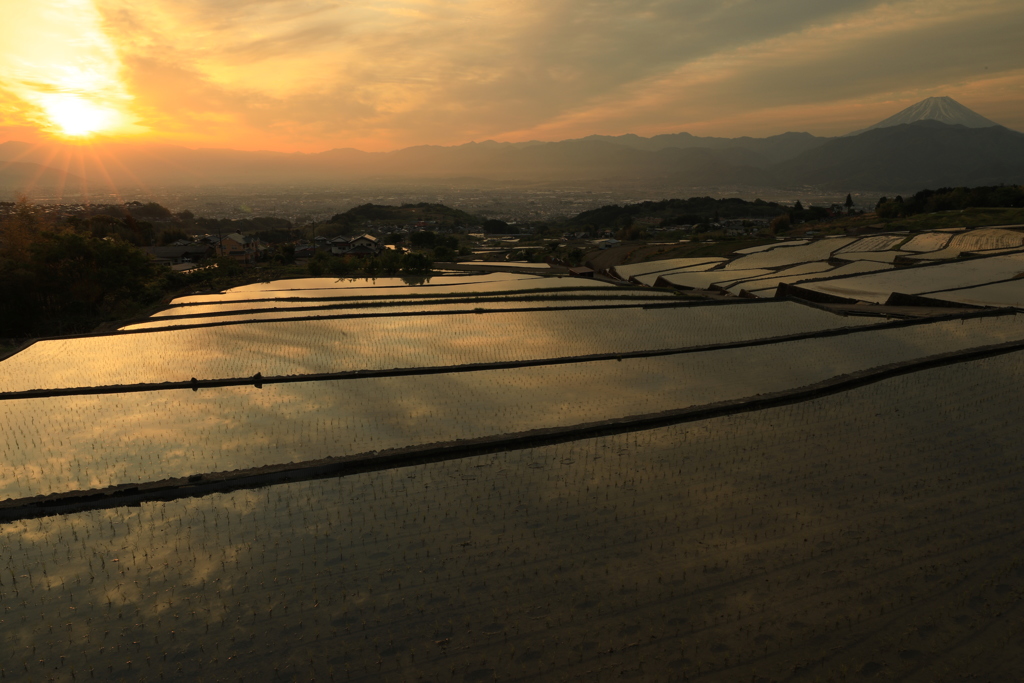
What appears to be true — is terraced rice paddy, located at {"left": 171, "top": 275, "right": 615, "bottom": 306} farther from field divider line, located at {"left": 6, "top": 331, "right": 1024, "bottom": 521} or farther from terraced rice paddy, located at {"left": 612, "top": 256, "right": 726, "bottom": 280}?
field divider line, located at {"left": 6, "top": 331, "right": 1024, "bottom": 521}

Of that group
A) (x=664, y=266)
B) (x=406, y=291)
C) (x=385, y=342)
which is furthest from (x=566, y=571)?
(x=664, y=266)

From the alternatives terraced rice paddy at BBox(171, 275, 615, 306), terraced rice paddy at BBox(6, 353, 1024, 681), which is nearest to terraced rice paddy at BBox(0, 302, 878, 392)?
terraced rice paddy at BBox(6, 353, 1024, 681)

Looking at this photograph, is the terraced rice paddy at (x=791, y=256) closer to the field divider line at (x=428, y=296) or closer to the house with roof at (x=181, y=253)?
the field divider line at (x=428, y=296)

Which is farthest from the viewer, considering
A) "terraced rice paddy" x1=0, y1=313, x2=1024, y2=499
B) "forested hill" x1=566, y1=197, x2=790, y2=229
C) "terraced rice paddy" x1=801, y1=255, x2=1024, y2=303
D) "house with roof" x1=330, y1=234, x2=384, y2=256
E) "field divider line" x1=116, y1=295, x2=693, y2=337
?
"forested hill" x1=566, y1=197, x2=790, y2=229

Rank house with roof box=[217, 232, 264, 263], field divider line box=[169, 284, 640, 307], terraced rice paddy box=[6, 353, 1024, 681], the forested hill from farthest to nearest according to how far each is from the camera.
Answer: the forested hill
house with roof box=[217, 232, 264, 263]
field divider line box=[169, 284, 640, 307]
terraced rice paddy box=[6, 353, 1024, 681]

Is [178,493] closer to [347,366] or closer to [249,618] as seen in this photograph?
[249,618]
